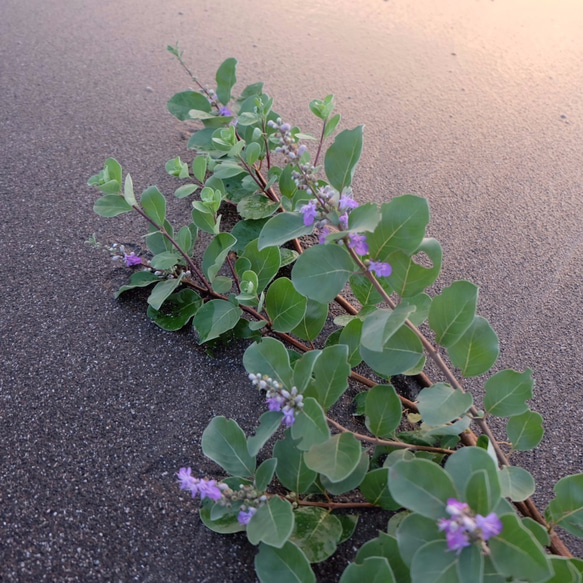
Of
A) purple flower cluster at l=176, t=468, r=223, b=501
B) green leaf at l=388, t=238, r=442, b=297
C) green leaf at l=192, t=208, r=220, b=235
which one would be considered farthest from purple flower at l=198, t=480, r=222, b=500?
green leaf at l=192, t=208, r=220, b=235

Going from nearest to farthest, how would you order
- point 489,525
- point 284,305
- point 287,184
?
point 489,525, point 284,305, point 287,184

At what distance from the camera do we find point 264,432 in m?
0.66

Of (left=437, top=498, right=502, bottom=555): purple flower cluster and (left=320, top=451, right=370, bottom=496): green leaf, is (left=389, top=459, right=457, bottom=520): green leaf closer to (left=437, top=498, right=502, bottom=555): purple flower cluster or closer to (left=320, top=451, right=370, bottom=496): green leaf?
(left=437, top=498, right=502, bottom=555): purple flower cluster

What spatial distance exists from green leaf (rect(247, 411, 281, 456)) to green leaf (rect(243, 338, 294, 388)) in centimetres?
4

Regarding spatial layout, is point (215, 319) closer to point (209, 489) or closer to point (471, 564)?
point (209, 489)

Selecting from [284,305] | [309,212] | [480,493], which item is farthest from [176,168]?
[480,493]

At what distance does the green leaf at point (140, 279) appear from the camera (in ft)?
3.27

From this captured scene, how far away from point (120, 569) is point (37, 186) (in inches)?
33.4

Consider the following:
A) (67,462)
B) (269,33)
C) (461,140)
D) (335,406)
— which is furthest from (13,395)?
(269,33)

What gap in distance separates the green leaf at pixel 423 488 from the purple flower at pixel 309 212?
11.2 inches

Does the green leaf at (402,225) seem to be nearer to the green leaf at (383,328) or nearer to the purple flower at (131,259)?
the green leaf at (383,328)

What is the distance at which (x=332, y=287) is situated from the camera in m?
0.68

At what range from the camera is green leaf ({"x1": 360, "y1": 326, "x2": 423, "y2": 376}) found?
2.29 ft

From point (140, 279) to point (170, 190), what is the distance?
342 mm
